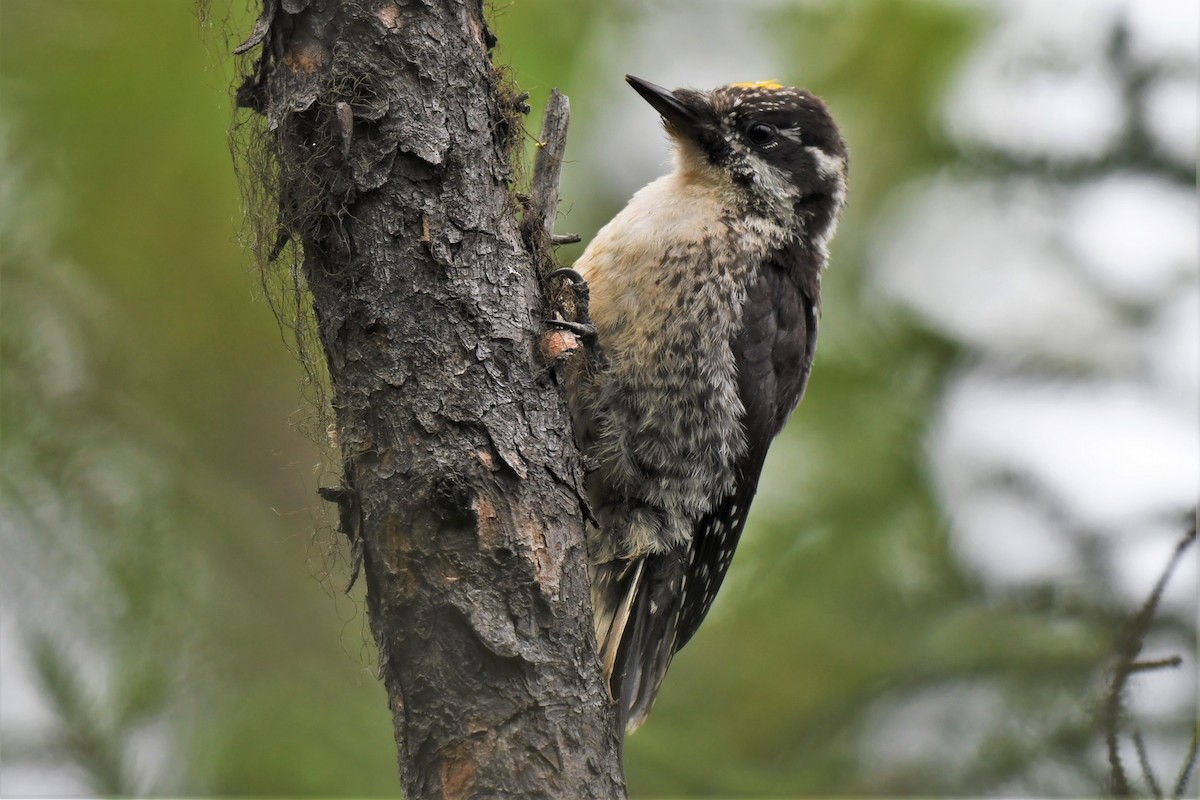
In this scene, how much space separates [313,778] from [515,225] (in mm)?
1934

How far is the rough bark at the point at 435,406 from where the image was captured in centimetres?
197

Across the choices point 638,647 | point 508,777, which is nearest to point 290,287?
point 508,777

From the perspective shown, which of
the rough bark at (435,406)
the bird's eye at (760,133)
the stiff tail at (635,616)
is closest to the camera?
the rough bark at (435,406)

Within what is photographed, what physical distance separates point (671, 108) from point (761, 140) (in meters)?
0.34

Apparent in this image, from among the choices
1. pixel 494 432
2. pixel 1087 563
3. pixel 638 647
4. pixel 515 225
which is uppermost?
pixel 515 225

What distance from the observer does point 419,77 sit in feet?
6.89

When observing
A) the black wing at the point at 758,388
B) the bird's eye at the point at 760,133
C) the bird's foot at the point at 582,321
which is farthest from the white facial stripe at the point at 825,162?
the bird's foot at the point at 582,321

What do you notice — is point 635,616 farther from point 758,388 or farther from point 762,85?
point 762,85

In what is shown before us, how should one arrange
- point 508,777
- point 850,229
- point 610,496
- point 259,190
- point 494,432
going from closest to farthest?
1. point 508,777
2. point 494,432
3. point 259,190
4. point 610,496
5. point 850,229

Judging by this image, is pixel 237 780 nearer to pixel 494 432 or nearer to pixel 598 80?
pixel 494 432

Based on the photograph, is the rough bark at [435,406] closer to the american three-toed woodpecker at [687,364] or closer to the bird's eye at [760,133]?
the american three-toed woodpecker at [687,364]

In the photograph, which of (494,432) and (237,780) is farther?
(237,780)

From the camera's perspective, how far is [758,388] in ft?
10.8

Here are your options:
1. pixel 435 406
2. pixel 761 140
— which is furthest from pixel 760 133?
pixel 435 406
